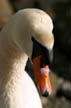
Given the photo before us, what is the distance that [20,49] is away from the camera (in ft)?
3.82

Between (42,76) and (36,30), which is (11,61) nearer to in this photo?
(42,76)

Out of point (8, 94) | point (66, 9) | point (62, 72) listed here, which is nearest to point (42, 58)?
point (8, 94)

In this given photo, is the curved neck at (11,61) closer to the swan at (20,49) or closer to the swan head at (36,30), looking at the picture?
the swan at (20,49)

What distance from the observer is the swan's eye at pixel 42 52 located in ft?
3.50

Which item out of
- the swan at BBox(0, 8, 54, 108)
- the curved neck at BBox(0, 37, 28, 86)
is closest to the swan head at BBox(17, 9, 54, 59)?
the swan at BBox(0, 8, 54, 108)

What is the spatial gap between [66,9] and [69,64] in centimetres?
38

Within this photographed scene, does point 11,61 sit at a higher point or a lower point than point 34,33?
lower

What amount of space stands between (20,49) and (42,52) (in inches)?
3.6

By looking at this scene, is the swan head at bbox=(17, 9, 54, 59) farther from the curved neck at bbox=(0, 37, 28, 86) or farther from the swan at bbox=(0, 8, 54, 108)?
the curved neck at bbox=(0, 37, 28, 86)

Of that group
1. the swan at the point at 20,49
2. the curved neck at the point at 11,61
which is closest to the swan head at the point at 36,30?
the swan at the point at 20,49

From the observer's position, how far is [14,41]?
113 cm

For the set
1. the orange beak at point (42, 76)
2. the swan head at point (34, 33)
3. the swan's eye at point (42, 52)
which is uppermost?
the swan head at point (34, 33)

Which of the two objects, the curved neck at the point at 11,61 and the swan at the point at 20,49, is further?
the curved neck at the point at 11,61

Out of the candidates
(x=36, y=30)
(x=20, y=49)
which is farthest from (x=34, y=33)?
(x=20, y=49)
